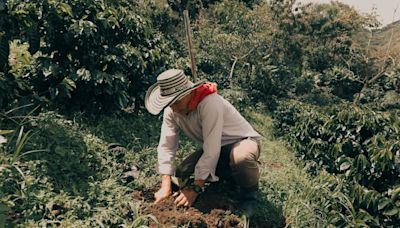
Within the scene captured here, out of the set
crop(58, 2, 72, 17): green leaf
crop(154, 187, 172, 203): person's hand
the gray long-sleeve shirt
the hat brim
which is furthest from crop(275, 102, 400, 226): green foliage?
crop(58, 2, 72, 17): green leaf

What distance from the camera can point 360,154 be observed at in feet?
14.4

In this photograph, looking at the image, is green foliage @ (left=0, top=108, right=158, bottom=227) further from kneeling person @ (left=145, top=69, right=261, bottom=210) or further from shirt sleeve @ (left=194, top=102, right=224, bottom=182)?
shirt sleeve @ (left=194, top=102, right=224, bottom=182)

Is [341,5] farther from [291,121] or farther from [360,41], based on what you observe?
[291,121]

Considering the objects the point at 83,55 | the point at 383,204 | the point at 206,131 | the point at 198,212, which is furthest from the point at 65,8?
the point at 383,204

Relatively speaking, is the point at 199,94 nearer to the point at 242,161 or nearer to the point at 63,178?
the point at 242,161

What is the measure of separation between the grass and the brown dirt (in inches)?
5.3

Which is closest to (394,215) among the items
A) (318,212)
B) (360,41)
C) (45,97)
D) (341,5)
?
(318,212)

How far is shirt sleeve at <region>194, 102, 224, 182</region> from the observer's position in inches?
127

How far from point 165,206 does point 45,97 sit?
231cm

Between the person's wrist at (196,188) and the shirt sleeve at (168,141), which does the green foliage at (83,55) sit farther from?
the person's wrist at (196,188)

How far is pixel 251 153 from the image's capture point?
342 cm

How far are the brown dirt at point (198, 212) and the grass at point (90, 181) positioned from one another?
5.3 inches

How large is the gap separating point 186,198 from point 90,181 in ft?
2.67

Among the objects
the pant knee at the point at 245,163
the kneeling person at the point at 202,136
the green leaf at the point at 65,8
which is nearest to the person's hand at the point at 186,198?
the kneeling person at the point at 202,136
